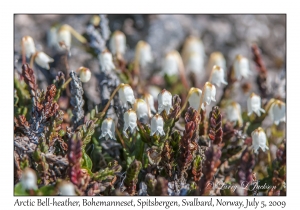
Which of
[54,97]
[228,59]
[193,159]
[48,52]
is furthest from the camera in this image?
[228,59]

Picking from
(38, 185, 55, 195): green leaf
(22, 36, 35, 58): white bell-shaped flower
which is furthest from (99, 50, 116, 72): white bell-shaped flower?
(38, 185, 55, 195): green leaf

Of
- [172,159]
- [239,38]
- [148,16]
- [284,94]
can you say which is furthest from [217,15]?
[172,159]

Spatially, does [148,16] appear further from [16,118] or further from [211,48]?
[16,118]

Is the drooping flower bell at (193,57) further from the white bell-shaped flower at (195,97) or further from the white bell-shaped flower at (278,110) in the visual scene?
the white bell-shaped flower at (195,97)

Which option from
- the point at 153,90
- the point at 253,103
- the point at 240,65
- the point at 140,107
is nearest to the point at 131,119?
the point at 140,107

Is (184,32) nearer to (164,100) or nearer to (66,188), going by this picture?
(164,100)
